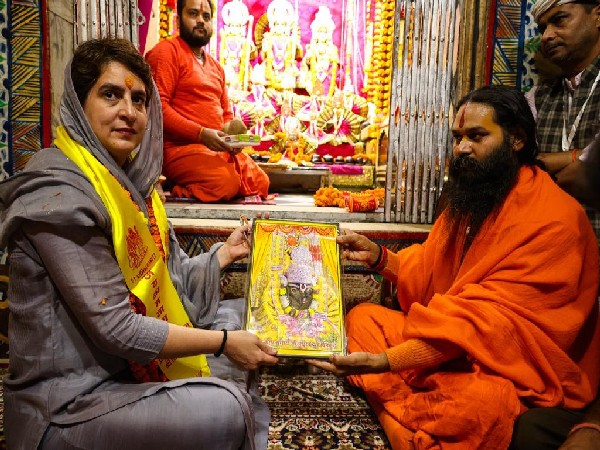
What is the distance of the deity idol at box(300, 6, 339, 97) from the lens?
7879 mm

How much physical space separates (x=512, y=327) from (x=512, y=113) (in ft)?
3.24

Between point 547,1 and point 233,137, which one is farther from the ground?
point 547,1

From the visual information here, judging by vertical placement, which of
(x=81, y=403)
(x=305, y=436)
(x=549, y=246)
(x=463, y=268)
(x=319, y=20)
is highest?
(x=319, y=20)

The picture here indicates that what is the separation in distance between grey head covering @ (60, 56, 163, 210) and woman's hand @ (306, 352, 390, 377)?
979mm

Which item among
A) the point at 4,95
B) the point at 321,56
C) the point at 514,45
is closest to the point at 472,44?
the point at 514,45

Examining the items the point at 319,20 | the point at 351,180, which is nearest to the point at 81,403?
the point at 351,180

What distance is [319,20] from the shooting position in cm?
788

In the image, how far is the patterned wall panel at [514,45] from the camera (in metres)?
3.55

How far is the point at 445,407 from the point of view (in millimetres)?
1833

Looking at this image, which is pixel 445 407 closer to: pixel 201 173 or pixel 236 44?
pixel 201 173

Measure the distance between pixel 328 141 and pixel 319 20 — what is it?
2.06m

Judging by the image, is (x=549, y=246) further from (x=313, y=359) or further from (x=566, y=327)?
(x=313, y=359)

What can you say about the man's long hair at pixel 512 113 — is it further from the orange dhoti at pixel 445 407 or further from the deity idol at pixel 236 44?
the deity idol at pixel 236 44

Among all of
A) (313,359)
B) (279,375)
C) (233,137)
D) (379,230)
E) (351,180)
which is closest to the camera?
(313,359)
